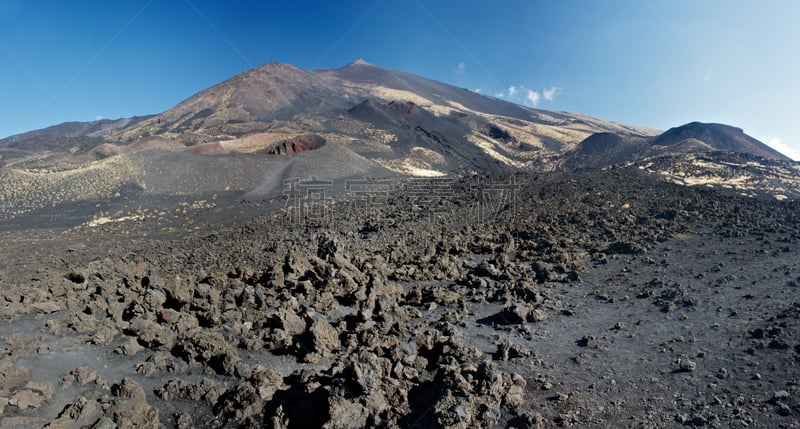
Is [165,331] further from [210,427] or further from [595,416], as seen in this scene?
[595,416]

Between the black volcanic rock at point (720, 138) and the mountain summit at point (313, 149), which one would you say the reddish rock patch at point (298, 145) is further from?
the black volcanic rock at point (720, 138)

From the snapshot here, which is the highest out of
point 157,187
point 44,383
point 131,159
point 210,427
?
point 131,159

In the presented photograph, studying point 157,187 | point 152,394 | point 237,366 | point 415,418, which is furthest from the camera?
point 157,187

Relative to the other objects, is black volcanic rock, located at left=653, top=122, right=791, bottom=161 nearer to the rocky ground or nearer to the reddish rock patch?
the reddish rock patch

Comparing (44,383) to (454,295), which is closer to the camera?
(44,383)

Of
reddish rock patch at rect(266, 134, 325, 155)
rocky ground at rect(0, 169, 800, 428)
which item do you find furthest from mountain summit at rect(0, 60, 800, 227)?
rocky ground at rect(0, 169, 800, 428)

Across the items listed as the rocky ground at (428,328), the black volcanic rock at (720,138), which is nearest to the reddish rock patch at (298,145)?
the rocky ground at (428,328)

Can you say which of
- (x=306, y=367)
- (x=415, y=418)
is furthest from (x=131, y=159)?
(x=415, y=418)

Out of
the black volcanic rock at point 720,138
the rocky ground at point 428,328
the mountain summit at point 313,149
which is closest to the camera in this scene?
the rocky ground at point 428,328

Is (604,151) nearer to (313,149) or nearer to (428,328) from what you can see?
(313,149)
